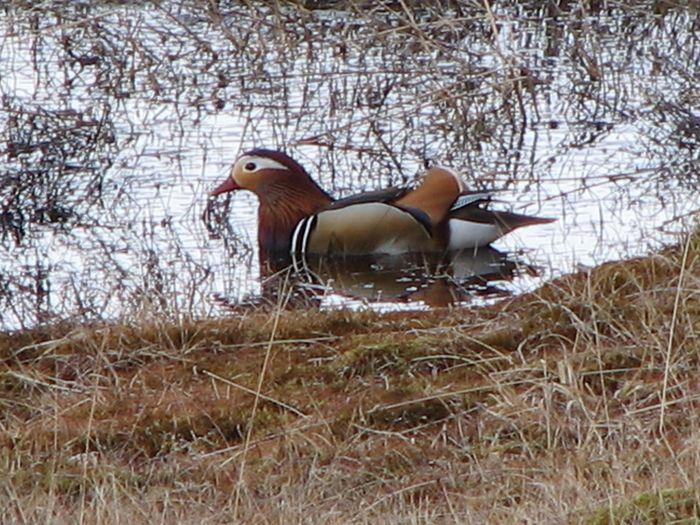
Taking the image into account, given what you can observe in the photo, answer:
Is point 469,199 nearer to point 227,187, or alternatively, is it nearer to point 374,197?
point 374,197

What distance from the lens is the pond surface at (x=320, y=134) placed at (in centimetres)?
867

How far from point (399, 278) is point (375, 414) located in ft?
10.9

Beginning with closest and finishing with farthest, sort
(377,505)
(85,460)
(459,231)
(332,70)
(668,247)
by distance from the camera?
1. (377,505)
2. (85,460)
3. (668,247)
4. (459,231)
5. (332,70)

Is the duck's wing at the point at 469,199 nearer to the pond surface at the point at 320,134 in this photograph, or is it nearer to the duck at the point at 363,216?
the duck at the point at 363,216

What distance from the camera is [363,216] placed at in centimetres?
916

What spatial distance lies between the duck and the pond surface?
161 mm

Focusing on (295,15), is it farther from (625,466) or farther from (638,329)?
(625,466)

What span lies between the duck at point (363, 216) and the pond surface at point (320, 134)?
161 mm

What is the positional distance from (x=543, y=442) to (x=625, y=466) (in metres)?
0.49

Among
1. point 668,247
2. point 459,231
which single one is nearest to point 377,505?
point 668,247

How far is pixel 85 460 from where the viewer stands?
16.6 ft

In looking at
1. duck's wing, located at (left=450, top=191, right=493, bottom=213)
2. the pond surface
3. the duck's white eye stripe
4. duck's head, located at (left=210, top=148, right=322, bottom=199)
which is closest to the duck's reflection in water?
the pond surface

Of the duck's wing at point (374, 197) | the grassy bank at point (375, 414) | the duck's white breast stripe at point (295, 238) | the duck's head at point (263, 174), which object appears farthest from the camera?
the duck's head at point (263, 174)

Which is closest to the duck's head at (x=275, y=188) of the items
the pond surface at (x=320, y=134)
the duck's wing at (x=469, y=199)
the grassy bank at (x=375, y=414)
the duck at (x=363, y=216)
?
the duck at (x=363, y=216)
